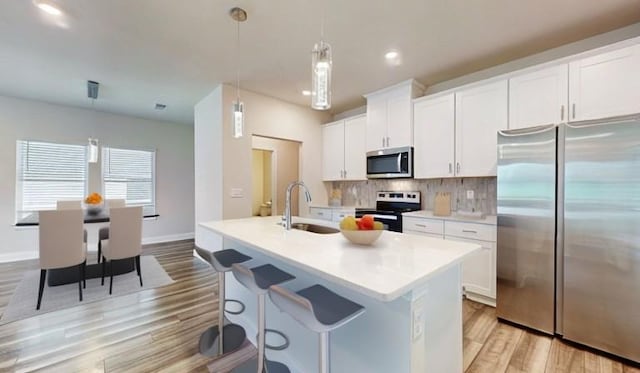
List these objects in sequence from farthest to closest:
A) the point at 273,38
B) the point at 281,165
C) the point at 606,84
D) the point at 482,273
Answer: the point at 281,165 → the point at 482,273 → the point at 273,38 → the point at 606,84

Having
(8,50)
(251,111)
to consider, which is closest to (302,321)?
(251,111)

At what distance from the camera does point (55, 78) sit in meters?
Answer: 3.44

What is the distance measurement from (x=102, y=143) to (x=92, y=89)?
5.68 feet

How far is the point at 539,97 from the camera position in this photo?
2533 millimetres

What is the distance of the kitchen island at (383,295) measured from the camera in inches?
41.7

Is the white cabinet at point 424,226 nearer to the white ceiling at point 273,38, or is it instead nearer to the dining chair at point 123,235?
the white ceiling at point 273,38

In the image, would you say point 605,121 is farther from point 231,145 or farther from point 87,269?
point 87,269

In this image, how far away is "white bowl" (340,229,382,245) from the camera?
1.46 metres

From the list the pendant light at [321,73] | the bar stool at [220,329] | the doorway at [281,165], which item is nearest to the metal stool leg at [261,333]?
the bar stool at [220,329]

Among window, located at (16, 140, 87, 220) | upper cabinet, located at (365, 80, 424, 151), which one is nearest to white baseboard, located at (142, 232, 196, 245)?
window, located at (16, 140, 87, 220)

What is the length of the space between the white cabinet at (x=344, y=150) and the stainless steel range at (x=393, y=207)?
0.49 meters

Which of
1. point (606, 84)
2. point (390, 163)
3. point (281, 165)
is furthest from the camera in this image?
point (281, 165)

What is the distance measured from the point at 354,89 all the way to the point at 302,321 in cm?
348

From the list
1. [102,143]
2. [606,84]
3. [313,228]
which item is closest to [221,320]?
[313,228]
